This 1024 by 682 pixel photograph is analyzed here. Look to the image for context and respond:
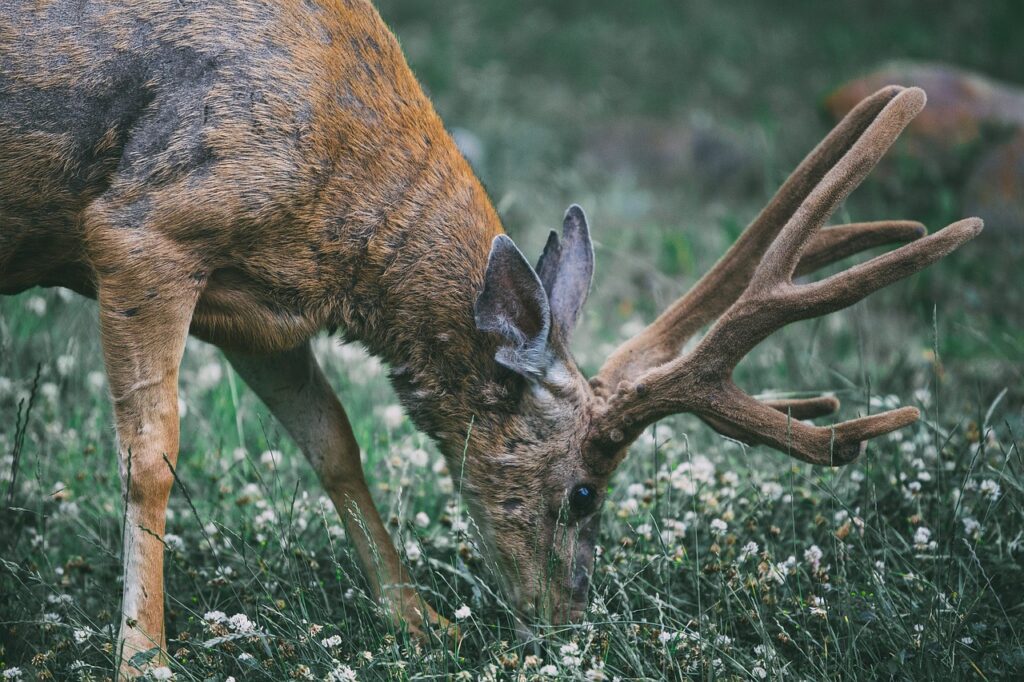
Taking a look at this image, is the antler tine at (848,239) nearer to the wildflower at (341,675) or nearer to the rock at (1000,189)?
the wildflower at (341,675)

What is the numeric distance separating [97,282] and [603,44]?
9.84 m

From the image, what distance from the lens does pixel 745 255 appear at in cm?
396

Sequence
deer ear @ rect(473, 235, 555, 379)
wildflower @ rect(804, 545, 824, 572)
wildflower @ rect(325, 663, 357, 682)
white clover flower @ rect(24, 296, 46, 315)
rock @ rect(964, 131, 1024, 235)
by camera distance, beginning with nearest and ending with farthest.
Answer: wildflower @ rect(325, 663, 357, 682) → deer ear @ rect(473, 235, 555, 379) → wildflower @ rect(804, 545, 824, 572) → white clover flower @ rect(24, 296, 46, 315) → rock @ rect(964, 131, 1024, 235)

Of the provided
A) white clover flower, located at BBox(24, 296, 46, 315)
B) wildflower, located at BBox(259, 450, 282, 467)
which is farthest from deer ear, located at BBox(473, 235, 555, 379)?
white clover flower, located at BBox(24, 296, 46, 315)

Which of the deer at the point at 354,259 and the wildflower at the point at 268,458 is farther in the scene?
the wildflower at the point at 268,458

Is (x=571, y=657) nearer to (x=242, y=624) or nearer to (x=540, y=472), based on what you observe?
(x=540, y=472)

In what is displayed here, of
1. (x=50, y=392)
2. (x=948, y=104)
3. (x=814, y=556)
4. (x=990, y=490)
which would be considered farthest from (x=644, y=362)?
(x=948, y=104)

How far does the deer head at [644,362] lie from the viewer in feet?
11.2

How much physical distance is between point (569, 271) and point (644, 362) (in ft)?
1.37

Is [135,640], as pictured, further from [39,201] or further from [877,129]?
[877,129]

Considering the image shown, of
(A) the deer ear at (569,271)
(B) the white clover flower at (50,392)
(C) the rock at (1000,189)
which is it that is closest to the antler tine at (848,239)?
(A) the deer ear at (569,271)

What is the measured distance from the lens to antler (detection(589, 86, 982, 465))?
336cm

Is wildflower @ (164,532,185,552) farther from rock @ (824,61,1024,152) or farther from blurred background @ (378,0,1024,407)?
rock @ (824,61,1024,152)

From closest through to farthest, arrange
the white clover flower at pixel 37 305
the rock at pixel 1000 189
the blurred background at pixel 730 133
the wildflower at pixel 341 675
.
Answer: the wildflower at pixel 341 675 → the white clover flower at pixel 37 305 → the blurred background at pixel 730 133 → the rock at pixel 1000 189
